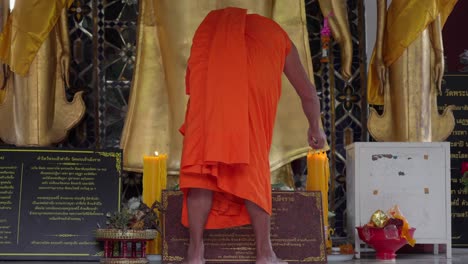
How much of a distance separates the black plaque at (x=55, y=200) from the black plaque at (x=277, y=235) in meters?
0.34

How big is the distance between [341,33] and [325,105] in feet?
1.57

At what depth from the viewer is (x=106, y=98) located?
5.93 metres

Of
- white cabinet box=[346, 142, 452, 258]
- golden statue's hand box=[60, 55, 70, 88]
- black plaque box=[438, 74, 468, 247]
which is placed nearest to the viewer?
white cabinet box=[346, 142, 452, 258]

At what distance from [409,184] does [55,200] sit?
1.65 metres

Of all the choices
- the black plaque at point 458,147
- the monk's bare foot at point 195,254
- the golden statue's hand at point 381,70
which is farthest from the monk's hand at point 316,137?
the black plaque at point 458,147

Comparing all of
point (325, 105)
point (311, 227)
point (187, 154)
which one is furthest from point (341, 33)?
point (187, 154)

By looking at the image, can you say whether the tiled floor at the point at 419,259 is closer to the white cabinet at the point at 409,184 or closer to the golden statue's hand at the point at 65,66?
the white cabinet at the point at 409,184

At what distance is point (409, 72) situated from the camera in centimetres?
533

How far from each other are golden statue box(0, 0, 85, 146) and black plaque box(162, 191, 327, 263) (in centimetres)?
109

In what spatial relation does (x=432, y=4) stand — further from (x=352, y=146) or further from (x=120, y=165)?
(x=120, y=165)

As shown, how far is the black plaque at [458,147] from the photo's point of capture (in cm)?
570

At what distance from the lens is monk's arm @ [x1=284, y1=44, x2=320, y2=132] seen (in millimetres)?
4484

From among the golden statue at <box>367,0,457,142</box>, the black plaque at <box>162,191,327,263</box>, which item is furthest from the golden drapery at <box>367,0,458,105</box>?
the black plaque at <box>162,191,327,263</box>

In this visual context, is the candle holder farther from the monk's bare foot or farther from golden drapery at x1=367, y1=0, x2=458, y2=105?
golden drapery at x1=367, y1=0, x2=458, y2=105
